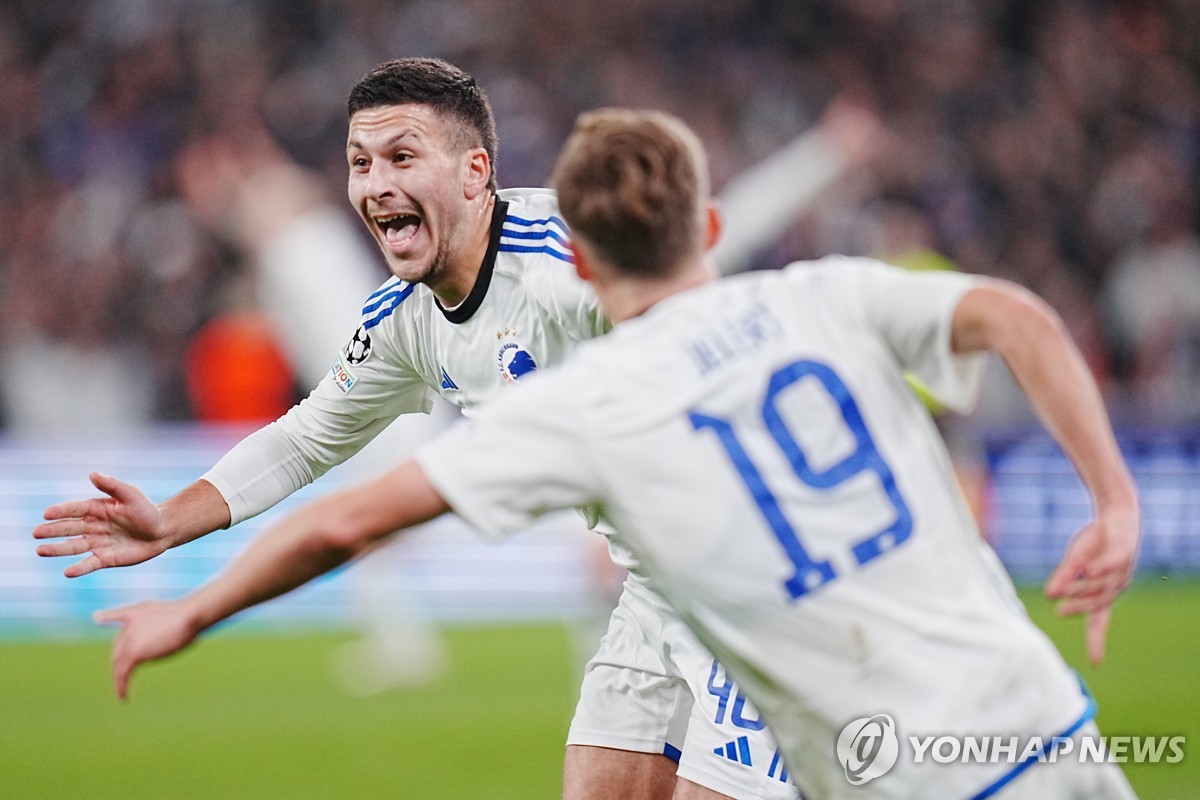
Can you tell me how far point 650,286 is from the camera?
3350mm

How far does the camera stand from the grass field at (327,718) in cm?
820

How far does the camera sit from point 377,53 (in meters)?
18.7

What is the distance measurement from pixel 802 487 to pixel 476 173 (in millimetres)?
1994

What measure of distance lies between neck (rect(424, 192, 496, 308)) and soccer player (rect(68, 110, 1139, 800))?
143 centimetres

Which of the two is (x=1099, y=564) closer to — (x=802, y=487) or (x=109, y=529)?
(x=802, y=487)

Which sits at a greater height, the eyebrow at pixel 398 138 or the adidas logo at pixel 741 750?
the eyebrow at pixel 398 138

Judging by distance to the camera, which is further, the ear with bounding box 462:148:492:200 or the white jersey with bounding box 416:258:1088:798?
the ear with bounding box 462:148:492:200

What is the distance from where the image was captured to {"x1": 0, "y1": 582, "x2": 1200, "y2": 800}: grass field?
26.9 ft

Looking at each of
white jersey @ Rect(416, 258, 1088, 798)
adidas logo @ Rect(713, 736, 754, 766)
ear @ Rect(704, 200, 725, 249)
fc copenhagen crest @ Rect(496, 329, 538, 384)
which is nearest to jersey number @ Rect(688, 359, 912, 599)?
white jersey @ Rect(416, 258, 1088, 798)

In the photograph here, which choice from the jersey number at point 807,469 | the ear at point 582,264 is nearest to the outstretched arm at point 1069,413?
the jersey number at point 807,469

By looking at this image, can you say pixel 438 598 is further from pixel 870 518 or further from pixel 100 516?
pixel 870 518

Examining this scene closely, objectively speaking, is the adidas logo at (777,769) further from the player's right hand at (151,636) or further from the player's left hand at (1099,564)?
the player's right hand at (151,636)

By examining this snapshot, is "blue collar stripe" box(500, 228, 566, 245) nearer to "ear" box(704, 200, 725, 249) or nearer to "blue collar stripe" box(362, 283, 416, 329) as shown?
"blue collar stripe" box(362, 283, 416, 329)

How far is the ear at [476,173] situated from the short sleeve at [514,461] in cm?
172
